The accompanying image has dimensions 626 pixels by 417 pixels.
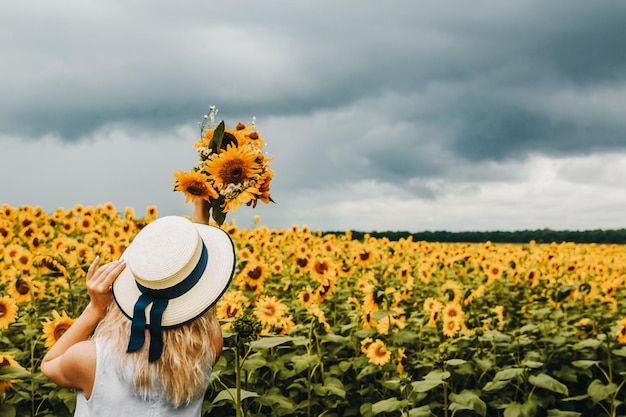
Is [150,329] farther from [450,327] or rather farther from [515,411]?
[450,327]

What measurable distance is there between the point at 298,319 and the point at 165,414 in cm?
348

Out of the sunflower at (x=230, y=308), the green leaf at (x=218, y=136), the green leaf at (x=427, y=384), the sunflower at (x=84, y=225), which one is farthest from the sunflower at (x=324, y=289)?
the sunflower at (x=84, y=225)

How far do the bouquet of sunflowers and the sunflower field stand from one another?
2.04 ft

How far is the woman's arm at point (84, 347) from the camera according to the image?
2502 millimetres

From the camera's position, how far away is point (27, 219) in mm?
9977

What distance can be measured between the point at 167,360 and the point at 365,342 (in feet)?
9.20

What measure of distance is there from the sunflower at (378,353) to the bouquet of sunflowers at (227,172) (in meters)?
2.26

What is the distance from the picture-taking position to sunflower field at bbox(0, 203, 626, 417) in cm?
433

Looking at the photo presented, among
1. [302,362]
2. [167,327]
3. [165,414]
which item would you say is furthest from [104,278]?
[302,362]

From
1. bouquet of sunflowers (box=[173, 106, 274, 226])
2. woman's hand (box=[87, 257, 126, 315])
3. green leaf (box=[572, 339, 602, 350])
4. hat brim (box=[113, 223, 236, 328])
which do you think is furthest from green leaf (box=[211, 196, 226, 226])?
green leaf (box=[572, 339, 602, 350])

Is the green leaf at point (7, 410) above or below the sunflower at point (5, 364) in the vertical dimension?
below

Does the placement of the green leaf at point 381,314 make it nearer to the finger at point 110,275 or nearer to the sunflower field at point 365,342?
the sunflower field at point 365,342

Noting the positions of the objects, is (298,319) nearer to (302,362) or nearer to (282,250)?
(302,362)

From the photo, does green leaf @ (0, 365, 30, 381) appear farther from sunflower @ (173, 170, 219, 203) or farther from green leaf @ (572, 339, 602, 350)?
green leaf @ (572, 339, 602, 350)
